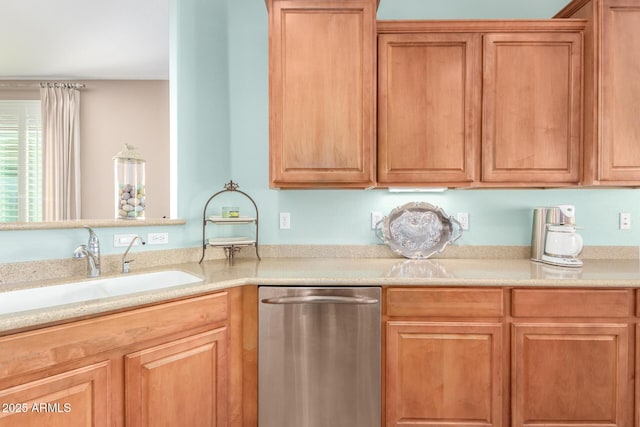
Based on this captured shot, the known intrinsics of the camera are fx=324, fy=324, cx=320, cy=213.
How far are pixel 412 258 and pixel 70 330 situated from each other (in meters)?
1.75

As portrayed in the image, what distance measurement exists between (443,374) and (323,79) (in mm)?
1633

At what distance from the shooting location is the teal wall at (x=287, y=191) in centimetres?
209

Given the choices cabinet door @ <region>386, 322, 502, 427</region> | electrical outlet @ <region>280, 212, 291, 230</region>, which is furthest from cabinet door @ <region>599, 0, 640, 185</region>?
electrical outlet @ <region>280, 212, 291, 230</region>

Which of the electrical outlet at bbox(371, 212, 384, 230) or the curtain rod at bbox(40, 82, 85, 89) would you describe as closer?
the electrical outlet at bbox(371, 212, 384, 230)

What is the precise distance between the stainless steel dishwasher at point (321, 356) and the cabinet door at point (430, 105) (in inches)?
31.2

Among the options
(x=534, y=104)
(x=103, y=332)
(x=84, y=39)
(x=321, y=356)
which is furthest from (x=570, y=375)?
(x=84, y=39)

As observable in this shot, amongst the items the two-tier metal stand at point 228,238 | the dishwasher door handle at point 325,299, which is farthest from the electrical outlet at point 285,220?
the dishwasher door handle at point 325,299

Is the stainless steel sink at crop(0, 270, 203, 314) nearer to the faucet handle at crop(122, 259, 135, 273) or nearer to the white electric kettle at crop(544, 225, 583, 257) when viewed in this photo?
the faucet handle at crop(122, 259, 135, 273)

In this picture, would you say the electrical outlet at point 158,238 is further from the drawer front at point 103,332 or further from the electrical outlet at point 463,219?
the electrical outlet at point 463,219

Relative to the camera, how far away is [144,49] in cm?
287

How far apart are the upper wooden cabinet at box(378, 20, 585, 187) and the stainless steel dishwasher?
31.8 inches

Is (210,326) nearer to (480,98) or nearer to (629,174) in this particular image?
(480,98)

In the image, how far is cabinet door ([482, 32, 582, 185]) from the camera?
5.93ft

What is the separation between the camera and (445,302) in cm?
154
